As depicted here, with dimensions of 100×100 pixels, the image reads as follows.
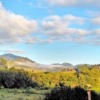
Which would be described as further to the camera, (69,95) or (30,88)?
(30,88)

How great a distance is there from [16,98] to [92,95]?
279 cm

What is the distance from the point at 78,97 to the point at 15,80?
10149 millimetres

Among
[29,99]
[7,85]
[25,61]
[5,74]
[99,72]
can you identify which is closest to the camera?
[29,99]

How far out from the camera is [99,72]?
8038 centimetres

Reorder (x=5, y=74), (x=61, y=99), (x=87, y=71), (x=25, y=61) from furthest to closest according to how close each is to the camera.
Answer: (x=25, y=61) < (x=87, y=71) < (x=5, y=74) < (x=61, y=99)

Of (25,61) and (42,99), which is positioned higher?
(25,61)

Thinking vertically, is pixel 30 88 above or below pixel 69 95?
above

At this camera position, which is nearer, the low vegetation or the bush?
the bush

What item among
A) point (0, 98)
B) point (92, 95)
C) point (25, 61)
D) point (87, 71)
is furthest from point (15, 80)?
point (25, 61)

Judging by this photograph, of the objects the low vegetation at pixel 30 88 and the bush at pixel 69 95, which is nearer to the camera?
the bush at pixel 69 95

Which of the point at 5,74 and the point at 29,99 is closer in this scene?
the point at 29,99

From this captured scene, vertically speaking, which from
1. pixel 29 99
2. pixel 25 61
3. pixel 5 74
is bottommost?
pixel 29 99

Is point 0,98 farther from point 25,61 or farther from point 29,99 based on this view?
point 25,61

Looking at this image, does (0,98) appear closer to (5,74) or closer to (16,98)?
(16,98)
